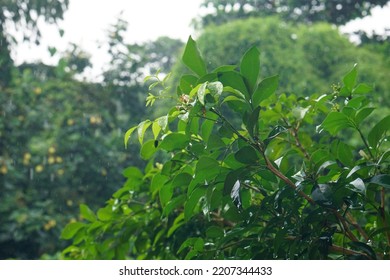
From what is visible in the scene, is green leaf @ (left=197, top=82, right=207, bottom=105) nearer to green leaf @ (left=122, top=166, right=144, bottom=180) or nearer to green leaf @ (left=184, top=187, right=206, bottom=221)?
green leaf @ (left=184, top=187, right=206, bottom=221)

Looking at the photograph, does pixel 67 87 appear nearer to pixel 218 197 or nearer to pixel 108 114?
pixel 108 114

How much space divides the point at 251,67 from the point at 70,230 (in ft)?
1.78

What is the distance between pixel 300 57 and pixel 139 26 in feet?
3.83

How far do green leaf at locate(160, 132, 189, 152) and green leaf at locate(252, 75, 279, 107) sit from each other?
0.32 ft

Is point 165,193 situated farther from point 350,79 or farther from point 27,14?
point 27,14

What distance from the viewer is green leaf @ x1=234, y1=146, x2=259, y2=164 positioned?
2.09 feet

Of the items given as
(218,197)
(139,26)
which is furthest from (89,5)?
(218,197)

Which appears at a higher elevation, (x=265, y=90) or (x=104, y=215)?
(x=265, y=90)

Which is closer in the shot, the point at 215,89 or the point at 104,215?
the point at 215,89

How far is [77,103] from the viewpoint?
12.2 feet

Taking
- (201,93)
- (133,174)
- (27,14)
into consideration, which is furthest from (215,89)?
(27,14)

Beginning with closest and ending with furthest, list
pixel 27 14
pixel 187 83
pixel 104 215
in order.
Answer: pixel 187 83 → pixel 104 215 → pixel 27 14

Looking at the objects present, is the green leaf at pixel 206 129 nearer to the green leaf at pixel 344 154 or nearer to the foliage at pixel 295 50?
the green leaf at pixel 344 154

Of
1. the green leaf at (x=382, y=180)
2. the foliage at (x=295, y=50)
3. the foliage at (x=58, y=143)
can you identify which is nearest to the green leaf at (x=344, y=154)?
the green leaf at (x=382, y=180)
